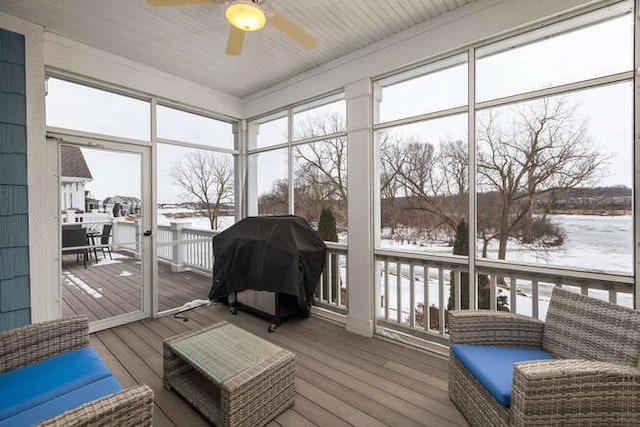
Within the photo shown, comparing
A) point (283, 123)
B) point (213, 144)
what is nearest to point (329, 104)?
point (283, 123)

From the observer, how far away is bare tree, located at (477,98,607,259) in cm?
217

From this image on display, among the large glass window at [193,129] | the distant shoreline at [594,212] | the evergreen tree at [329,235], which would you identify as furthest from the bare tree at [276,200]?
the distant shoreline at [594,212]

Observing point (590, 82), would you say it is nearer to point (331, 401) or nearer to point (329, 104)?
point (329, 104)

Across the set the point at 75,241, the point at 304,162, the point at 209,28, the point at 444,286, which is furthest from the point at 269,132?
the point at 444,286

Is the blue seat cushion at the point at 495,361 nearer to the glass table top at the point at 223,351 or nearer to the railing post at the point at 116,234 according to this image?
the glass table top at the point at 223,351

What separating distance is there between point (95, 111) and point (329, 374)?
3714mm

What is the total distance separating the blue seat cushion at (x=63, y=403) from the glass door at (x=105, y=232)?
2166mm

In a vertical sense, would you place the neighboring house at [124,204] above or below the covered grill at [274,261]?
above

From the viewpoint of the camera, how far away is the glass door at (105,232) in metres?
3.05

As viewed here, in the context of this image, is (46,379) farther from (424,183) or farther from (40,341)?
(424,183)

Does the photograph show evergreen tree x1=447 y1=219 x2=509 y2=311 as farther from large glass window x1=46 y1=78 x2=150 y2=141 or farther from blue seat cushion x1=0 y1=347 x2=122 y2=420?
large glass window x1=46 y1=78 x2=150 y2=141

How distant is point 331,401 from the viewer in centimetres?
204

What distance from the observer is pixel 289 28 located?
213cm

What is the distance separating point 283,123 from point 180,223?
2.09 meters
